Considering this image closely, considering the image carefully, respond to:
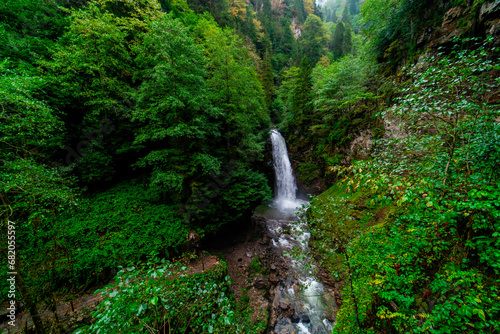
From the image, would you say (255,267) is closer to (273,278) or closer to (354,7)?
(273,278)

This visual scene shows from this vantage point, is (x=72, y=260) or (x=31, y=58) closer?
(x=72, y=260)

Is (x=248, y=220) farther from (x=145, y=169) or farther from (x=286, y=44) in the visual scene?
(x=286, y=44)

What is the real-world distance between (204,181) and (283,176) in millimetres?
12048

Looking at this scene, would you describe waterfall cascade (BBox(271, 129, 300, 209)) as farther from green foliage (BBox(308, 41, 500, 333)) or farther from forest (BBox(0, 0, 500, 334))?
green foliage (BBox(308, 41, 500, 333))

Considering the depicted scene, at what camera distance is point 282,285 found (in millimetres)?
8102

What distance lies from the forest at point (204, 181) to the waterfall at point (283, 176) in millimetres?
5942

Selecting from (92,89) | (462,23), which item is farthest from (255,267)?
(462,23)

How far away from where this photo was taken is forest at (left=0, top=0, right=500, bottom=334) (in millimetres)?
2467

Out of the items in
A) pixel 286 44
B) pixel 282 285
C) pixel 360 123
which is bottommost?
A: pixel 282 285

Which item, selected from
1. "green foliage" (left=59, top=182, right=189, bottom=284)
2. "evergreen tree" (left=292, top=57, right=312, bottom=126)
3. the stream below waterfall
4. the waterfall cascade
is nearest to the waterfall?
the waterfall cascade

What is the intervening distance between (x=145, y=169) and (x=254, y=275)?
8397mm

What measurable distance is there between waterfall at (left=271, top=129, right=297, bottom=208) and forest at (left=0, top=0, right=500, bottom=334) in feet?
19.5

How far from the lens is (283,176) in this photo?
19109 millimetres

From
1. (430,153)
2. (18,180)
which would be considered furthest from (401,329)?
(18,180)
